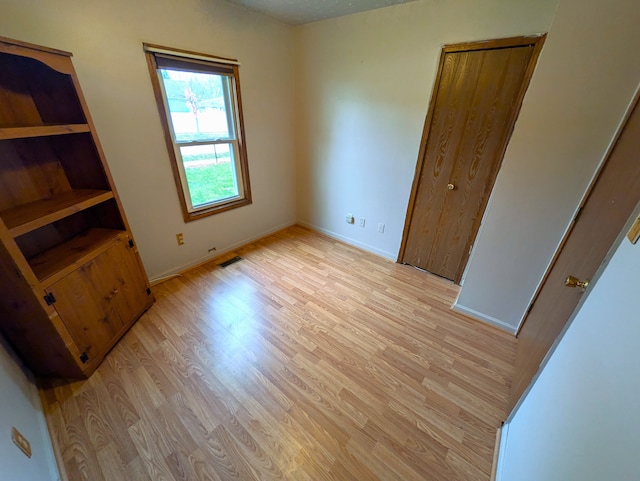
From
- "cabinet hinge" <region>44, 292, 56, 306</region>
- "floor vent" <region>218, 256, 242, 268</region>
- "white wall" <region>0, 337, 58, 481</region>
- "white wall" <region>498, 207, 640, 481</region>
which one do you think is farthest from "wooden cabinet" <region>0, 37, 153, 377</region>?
"white wall" <region>498, 207, 640, 481</region>

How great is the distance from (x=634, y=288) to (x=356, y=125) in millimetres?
2538

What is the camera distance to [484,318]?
206 centimetres

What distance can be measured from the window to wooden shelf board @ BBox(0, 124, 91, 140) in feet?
2.45

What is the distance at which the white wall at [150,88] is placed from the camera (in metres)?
1.59

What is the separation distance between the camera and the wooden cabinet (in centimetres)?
126

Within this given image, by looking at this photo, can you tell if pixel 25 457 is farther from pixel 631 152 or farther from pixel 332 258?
pixel 631 152

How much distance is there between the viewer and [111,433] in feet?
4.16

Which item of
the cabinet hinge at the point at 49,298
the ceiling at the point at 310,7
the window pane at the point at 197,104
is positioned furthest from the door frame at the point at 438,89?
the cabinet hinge at the point at 49,298

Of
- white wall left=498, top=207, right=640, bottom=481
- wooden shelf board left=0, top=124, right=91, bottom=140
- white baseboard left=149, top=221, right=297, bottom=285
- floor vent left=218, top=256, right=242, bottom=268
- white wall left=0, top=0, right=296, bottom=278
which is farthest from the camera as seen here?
floor vent left=218, top=256, right=242, bottom=268

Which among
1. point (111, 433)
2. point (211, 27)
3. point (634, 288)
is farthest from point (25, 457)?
point (211, 27)

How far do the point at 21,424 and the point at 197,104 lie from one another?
97.0 inches

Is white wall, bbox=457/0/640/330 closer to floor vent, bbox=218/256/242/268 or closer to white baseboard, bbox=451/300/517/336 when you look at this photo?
white baseboard, bbox=451/300/517/336

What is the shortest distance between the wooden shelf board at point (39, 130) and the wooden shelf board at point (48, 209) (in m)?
0.37

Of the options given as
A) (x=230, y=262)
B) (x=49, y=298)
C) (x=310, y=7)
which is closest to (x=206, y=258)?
(x=230, y=262)
